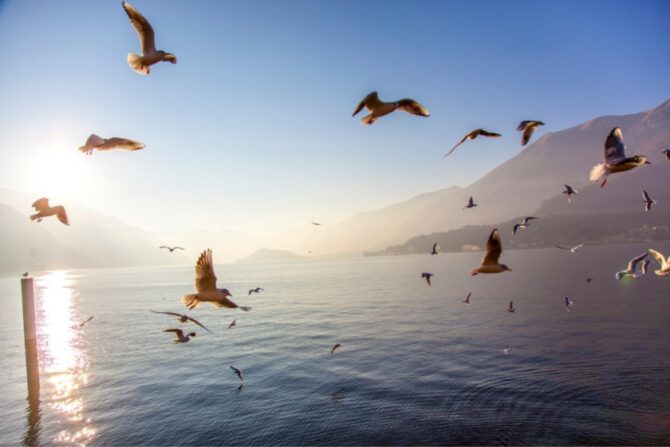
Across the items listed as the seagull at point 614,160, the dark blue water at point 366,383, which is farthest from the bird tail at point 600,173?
the dark blue water at point 366,383

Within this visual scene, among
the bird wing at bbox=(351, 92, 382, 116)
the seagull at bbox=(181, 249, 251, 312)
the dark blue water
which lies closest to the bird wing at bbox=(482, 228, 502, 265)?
the bird wing at bbox=(351, 92, 382, 116)

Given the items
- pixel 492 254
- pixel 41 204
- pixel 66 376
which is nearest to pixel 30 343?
pixel 66 376

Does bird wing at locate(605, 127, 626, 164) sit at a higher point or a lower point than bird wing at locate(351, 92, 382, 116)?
lower

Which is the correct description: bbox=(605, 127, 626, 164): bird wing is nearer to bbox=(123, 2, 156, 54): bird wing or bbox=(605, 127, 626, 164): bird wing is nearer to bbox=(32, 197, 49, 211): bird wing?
bbox=(123, 2, 156, 54): bird wing

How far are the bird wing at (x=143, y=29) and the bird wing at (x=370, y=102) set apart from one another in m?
5.64

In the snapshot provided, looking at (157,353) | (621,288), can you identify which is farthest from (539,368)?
(621,288)

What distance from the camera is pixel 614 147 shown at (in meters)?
10.6

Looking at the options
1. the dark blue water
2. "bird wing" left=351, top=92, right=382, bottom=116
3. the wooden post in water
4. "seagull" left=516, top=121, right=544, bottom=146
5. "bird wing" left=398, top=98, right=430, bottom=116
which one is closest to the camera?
"bird wing" left=351, top=92, right=382, bottom=116

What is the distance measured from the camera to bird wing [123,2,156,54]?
9.55 meters

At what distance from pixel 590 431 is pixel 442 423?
22.2ft

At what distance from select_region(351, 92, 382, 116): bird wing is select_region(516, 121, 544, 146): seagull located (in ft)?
16.4

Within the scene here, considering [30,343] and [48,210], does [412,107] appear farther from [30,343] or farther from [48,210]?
[30,343]

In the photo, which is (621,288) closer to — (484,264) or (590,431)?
(590,431)

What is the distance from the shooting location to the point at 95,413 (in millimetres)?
24062
